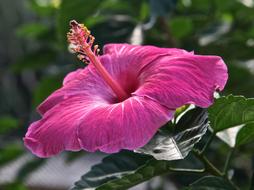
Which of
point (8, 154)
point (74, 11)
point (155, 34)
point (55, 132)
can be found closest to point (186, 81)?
point (55, 132)

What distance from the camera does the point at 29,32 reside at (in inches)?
71.9

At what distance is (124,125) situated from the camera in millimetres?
680

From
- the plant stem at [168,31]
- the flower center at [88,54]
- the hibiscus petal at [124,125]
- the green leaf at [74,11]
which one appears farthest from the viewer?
the plant stem at [168,31]

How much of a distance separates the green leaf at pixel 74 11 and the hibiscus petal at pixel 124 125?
60cm

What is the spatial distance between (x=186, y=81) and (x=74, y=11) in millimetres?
626

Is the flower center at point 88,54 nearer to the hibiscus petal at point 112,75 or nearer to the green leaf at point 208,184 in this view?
the hibiscus petal at point 112,75

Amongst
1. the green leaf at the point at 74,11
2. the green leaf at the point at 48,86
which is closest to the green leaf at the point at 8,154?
the green leaf at the point at 48,86

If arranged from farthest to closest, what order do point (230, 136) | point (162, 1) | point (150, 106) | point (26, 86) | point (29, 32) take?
point (26, 86) → point (29, 32) → point (162, 1) → point (230, 136) → point (150, 106)

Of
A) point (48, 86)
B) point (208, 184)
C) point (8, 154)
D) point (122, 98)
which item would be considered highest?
point (122, 98)

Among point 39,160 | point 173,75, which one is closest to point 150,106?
point 173,75

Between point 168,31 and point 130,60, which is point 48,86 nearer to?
point 168,31

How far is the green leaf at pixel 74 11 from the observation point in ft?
4.22

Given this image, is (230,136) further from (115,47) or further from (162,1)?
(162,1)

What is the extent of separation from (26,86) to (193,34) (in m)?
2.31
